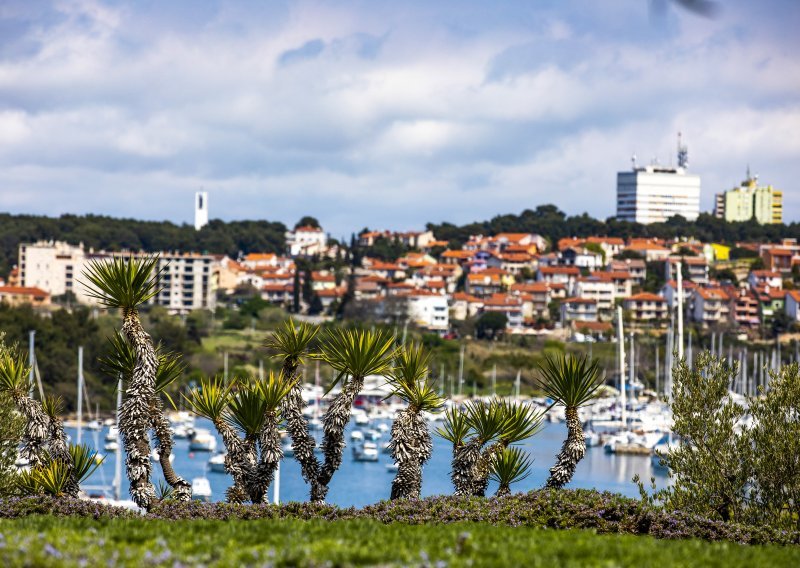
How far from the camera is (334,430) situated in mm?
18016

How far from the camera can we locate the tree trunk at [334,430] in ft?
59.0

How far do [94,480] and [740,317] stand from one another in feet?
314

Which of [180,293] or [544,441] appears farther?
[180,293]

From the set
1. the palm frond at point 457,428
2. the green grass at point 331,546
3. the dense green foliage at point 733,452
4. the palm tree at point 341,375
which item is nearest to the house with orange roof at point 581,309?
the dense green foliage at point 733,452

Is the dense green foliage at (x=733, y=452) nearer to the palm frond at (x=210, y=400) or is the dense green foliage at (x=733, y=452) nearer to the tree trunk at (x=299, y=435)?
the tree trunk at (x=299, y=435)

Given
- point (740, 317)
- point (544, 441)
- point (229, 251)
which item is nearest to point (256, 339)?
point (544, 441)

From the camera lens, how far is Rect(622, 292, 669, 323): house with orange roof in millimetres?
136875

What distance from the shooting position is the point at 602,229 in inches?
7717

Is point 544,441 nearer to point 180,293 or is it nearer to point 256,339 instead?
point 256,339

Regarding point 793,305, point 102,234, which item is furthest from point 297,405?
point 102,234

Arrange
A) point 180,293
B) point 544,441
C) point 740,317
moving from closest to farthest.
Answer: point 544,441 < point 740,317 < point 180,293

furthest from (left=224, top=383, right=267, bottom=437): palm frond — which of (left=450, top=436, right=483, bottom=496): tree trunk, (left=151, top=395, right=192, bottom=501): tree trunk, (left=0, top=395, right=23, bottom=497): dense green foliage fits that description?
(left=0, top=395, right=23, bottom=497): dense green foliage

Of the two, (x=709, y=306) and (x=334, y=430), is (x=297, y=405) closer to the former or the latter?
(x=334, y=430)

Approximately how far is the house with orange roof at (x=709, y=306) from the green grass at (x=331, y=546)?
4890 inches
